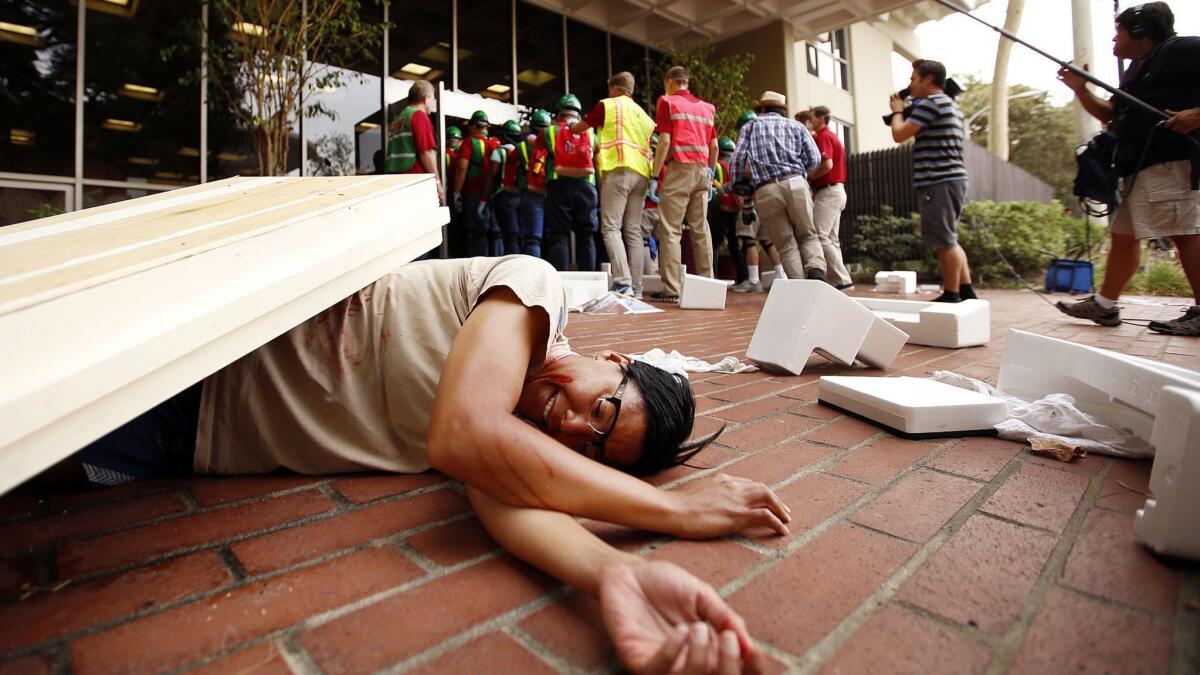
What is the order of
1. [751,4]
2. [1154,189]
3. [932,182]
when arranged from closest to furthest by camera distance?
[1154,189], [932,182], [751,4]

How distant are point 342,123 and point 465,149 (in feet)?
6.93

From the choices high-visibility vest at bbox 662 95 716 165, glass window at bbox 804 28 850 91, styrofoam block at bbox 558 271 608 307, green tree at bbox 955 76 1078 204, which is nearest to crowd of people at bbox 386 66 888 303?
high-visibility vest at bbox 662 95 716 165

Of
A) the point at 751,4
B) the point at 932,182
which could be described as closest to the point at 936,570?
the point at 932,182

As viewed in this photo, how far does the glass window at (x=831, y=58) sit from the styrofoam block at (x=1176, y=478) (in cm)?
1381

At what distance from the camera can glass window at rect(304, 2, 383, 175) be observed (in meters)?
7.84

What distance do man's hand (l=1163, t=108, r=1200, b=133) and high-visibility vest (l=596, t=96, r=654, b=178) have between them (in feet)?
13.6

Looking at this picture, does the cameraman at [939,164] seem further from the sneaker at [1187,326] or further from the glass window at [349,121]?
the glass window at [349,121]

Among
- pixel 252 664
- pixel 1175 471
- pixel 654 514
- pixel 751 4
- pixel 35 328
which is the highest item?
pixel 751 4

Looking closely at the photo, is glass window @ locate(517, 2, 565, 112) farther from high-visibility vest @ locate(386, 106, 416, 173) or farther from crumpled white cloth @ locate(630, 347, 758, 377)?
crumpled white cloth @ locate(630, 347, 758, 377)

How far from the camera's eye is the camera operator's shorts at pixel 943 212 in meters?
4.78

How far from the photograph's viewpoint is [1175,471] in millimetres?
1072

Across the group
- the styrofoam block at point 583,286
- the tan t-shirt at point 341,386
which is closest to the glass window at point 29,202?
the styrofoam block at point 583,286

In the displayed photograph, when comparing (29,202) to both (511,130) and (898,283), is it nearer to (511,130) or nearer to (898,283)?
(511,130)

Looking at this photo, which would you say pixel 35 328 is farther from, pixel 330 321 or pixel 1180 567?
pixel 1180 567
